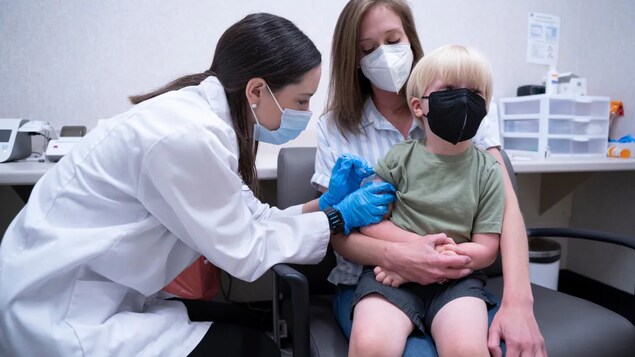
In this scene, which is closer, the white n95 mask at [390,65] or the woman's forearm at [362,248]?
the woman's forearm at [362,248]

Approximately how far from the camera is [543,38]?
2.29m

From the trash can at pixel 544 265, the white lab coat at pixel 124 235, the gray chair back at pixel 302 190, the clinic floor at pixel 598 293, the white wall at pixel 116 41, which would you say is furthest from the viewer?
the clinic floor at pixel 598 293

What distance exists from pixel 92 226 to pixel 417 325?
2.68 feet

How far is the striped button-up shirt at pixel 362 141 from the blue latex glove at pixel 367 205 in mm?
143

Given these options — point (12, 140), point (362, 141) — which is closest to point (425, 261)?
point (362, 141)

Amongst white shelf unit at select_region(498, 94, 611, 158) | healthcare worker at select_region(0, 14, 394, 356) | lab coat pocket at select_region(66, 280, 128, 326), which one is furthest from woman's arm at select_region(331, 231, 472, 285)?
white shelf unit at select_region(498, 94, 611, 158)

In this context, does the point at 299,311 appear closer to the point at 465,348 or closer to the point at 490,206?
the point at 465,348

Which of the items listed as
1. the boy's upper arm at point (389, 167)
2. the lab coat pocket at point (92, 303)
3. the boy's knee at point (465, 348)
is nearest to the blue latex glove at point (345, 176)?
the boy's upper arm at point (389, 167)

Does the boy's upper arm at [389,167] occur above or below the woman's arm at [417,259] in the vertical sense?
above

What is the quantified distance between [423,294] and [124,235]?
77cm

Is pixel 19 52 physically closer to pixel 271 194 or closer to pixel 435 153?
pixel 271 194

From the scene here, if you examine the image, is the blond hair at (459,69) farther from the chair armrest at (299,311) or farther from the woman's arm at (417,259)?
the chair armrest at (299,311)

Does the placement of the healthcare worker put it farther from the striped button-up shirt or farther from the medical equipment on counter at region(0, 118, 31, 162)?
the medical equipment on counter at region(0, 118, 31, 162)

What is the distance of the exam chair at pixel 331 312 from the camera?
83 centimetres
